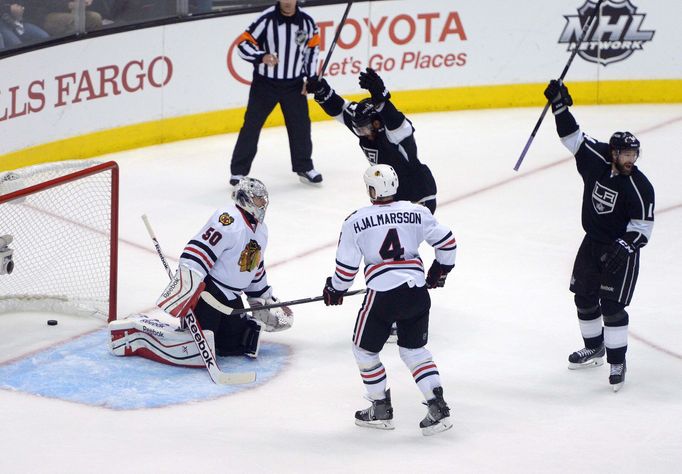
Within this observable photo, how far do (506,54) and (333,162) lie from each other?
1812mm

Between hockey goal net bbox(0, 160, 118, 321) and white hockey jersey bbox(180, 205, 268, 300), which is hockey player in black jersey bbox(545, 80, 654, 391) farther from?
hockey goal net bbox(0, 160, 118, 321)

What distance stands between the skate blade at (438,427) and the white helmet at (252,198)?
3.73 feet

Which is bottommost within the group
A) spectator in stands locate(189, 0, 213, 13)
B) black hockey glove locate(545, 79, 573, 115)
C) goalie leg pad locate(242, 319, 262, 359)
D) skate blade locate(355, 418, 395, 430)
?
skate blade locate(355, 418, 395, 430)

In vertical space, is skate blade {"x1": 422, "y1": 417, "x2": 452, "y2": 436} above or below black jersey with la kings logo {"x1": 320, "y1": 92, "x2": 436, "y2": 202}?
below

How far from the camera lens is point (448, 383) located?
5.34 m

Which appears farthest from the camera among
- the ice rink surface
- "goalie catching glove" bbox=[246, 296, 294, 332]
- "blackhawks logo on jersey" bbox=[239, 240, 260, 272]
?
"goalie catching glove" bbox=[246, 296, 294, 332]

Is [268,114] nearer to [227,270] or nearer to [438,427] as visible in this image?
[227,270]

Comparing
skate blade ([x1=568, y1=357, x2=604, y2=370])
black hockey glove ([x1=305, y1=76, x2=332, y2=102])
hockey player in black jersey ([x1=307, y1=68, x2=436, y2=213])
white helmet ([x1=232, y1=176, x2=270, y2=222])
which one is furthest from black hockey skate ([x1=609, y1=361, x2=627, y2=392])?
black hockey glove ([x1=305, y1=76, x2=332, y2=102])

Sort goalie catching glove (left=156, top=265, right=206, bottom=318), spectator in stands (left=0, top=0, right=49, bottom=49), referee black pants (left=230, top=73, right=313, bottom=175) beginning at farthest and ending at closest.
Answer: referee black pants (left=230, top=73, right=313, bottom=175), spectator in stands (left=0, top=0, right=49, bottom=49), goalie catching glove (left=156, top=265, right=206, bottom=318)

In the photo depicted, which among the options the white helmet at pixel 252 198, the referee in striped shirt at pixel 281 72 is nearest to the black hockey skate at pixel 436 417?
the white helmet at pixel 252 198

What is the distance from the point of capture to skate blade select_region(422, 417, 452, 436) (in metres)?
4.78

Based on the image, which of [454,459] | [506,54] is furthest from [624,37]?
[454,459]

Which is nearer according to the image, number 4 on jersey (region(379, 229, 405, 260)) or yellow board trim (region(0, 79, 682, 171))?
→ number 4 on jersey (region(379, 229, 405, 260))

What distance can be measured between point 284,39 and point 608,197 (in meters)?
3.18
